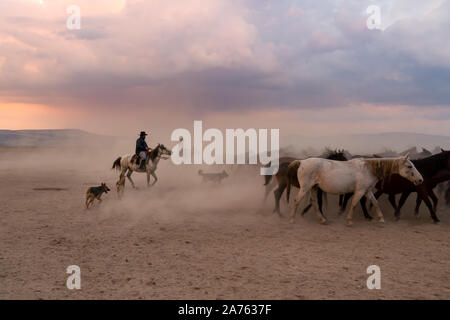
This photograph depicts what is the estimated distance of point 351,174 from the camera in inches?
372

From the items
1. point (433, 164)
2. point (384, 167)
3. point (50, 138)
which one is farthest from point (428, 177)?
point (50, 138)

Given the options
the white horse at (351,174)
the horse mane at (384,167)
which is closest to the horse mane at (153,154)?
the white horse at (351,174)

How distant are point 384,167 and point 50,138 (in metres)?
168

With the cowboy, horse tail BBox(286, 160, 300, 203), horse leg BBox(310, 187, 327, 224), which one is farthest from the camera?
the cowboy

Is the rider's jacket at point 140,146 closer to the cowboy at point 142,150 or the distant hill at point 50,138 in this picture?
the cowboy at point 142,150

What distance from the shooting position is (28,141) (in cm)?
14725

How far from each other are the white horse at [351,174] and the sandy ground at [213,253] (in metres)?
0.98

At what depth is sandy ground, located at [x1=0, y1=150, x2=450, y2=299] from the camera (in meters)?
5.30

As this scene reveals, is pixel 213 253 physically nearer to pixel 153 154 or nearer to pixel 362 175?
pixel 362 175

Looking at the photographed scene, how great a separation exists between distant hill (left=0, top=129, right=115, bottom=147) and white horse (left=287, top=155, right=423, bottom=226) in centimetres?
13826

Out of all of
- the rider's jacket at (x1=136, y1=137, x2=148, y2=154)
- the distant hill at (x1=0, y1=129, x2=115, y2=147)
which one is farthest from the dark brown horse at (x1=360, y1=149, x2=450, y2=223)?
the distant hill at (x1=0, y1=129, x2=115, y2=147)

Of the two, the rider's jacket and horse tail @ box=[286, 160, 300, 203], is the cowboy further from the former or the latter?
horse tail @ box=[286, 160, 300, 203]
